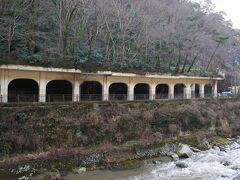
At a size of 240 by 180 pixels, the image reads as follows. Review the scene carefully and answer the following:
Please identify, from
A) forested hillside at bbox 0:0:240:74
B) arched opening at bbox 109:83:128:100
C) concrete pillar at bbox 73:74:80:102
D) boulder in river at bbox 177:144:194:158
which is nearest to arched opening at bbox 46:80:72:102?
concrete pillar at bbox 73:74:80:102

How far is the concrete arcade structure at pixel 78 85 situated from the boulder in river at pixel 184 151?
8.85 metres

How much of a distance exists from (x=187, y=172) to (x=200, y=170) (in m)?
1.15

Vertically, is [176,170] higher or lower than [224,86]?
lower

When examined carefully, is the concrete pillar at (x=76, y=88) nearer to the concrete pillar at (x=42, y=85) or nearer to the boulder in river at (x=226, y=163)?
the concrete pillar at (x=42, y=85)

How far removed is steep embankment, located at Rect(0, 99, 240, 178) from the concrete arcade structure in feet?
11.2

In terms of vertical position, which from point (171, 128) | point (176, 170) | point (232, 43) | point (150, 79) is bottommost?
point (176, 170)

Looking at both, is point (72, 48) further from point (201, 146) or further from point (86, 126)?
point (201, 146)

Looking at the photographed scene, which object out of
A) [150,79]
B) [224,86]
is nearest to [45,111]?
[150,79]

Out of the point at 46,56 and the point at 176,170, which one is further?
the point at 46,56

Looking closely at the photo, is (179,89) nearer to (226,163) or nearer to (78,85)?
(78,85)

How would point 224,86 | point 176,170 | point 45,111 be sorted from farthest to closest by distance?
point 224,86 → point 45,111 → point 176,170

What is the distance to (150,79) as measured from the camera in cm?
3478

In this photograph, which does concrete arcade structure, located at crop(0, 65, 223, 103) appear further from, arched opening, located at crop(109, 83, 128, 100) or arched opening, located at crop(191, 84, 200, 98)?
arched opening, located at crop(191, 84, 200, 98)

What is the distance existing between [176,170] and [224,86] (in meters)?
40.5
